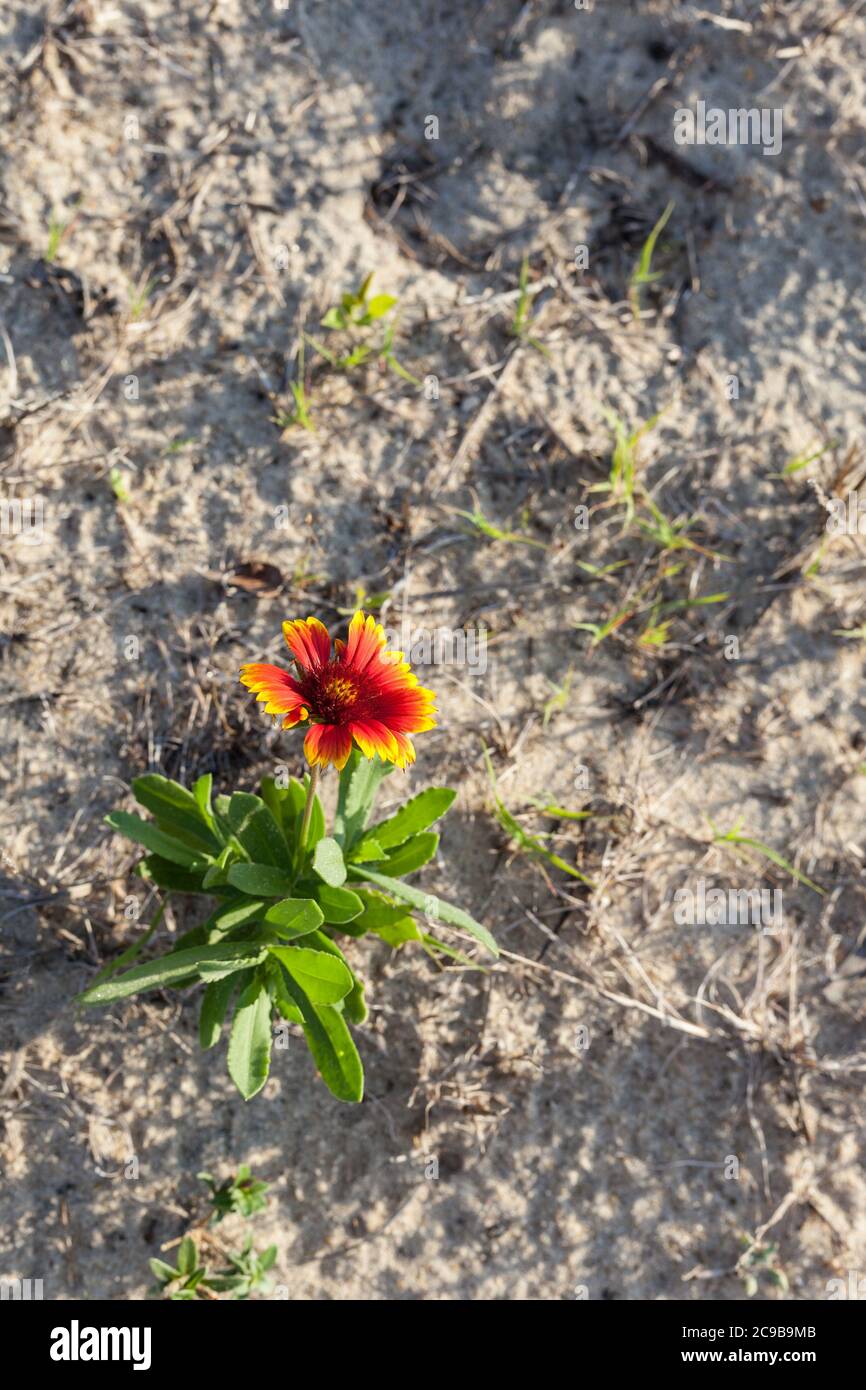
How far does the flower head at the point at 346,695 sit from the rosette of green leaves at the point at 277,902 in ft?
0.77

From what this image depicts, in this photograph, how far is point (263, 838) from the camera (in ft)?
8.29

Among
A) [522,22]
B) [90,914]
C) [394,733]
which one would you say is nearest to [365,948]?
[90,914]

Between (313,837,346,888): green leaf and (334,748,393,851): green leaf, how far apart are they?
13.3 inches

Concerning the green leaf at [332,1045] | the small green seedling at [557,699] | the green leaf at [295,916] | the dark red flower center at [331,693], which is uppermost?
the small green seedling at [557,699]

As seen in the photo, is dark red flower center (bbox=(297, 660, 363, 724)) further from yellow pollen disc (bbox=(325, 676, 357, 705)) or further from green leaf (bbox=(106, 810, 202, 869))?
green leaf (bbox=(106, 810, 202, 869))

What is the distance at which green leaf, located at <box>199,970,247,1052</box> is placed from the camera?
2.52 metres

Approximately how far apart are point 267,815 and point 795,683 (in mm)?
1722

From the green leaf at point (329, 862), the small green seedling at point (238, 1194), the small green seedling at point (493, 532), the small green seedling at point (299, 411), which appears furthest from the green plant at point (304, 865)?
the small green seedling at point (299, 411)

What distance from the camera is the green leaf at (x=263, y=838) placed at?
8.25 feet

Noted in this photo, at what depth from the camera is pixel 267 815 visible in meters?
2.51

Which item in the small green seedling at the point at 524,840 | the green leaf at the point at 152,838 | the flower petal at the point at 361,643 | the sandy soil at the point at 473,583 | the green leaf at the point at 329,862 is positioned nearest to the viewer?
the green leaf at the point at 329,862

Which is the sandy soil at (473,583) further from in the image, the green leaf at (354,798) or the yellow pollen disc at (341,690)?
the yellow pollen disc at (341,690)

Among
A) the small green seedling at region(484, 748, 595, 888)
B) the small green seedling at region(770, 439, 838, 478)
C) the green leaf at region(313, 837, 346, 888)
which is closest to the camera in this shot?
the green leaf at region(313, 837, 346, 888)

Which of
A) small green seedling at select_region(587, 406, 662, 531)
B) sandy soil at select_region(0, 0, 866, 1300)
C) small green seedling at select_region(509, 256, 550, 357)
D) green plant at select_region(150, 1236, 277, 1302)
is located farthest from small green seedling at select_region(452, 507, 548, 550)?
green plant at select_region(150, 1236, 277, 1302)
